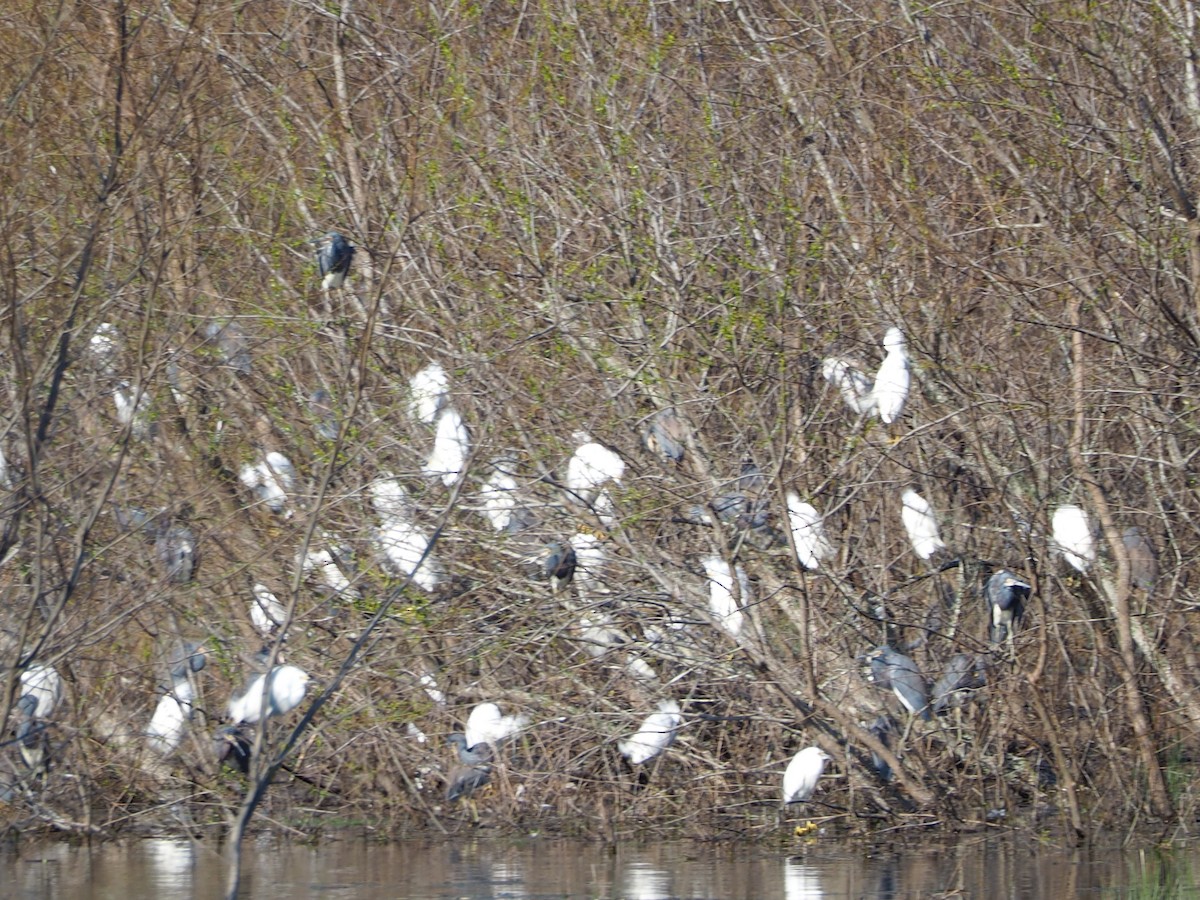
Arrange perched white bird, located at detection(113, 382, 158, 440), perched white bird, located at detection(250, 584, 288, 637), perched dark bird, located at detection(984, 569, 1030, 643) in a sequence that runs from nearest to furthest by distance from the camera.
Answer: perched dark bird, located at detection(984, 569, 1030, 643), perched white bird, located at detection(113, 382, 158, 440), perched white bird, located at detection(250, 584, 288, 637)

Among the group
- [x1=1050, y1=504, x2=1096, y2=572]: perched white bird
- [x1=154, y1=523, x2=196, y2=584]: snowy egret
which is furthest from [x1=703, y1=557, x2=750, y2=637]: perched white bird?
[x1=154, y1=523, x2=196, y2=584]: snowy egret

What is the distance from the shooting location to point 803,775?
19.2 ft

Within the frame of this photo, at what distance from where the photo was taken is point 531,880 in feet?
17.8

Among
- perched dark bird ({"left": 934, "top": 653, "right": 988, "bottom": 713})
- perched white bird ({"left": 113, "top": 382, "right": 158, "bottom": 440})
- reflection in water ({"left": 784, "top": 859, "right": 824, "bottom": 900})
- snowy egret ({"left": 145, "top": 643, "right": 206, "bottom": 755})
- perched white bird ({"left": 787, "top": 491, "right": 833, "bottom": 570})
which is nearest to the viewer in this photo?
reflection in water ({"left": 784, "top": 859, "right": 824, "bottom": 900})

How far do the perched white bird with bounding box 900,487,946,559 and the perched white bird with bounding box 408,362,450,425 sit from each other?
6.02ft

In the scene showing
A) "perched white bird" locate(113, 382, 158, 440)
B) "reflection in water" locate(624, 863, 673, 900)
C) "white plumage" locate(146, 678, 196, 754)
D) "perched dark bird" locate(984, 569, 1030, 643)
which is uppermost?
"perched white bird" locate(113, 382, 158, 440)

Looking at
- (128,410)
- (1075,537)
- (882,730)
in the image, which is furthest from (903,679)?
(128,410)

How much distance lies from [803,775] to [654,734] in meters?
0.57

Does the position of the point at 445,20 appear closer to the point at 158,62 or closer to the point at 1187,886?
the point at 158,62

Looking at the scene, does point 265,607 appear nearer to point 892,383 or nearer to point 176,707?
point 176,707

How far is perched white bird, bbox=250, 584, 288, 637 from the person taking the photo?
22.3 feet

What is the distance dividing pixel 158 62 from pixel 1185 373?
3.79 m

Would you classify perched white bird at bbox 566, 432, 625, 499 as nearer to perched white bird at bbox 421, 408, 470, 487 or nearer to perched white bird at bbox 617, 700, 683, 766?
perched white bird at bbox 421, 408, 470, 487

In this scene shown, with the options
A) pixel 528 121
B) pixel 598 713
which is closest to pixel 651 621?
pixel 598 713
